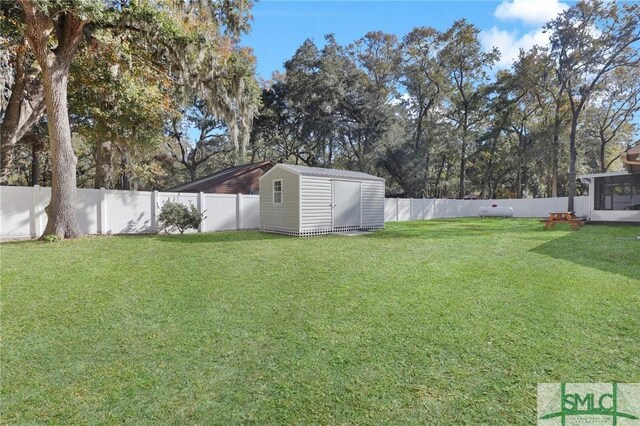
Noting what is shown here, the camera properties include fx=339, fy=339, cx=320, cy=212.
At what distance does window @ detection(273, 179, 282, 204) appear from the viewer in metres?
11.1

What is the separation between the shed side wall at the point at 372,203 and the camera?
A: 1188cm

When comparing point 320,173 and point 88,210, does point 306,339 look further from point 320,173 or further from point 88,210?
point 88,210

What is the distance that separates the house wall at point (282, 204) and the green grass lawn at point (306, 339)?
4.80 meters

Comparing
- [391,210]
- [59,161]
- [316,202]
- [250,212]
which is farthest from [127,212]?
[391,210]

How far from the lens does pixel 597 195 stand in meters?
13.9

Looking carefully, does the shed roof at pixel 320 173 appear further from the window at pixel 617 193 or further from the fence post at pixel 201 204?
the window at pixel 617 193

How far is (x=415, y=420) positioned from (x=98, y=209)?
10147mm

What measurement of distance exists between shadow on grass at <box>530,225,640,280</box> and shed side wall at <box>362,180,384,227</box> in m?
5.38

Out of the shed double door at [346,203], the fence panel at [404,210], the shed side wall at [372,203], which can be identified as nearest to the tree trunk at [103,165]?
the shed double door at [346,203]

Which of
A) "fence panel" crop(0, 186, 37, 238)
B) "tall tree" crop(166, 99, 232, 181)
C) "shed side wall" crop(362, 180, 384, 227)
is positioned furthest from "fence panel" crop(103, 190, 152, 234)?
"tall tree" crop(166, 99, 232, 181)

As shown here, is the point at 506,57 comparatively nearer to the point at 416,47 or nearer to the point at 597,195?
the point at 416,47

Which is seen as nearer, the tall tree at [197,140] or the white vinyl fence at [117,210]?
the white vinyl fence at [117,210]

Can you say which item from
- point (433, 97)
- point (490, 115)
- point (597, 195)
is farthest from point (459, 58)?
point (597, 195)

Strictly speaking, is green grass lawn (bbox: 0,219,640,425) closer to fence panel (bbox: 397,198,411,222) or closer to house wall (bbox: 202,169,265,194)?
house wall (bbox: 202,169,265,194)
